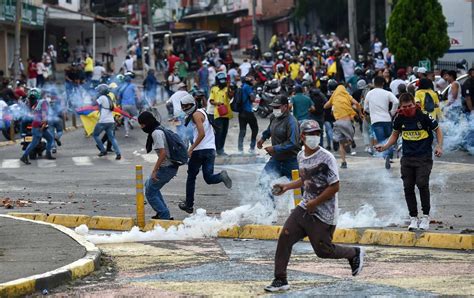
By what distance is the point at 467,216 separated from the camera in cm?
1661

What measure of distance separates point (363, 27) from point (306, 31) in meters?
7.65

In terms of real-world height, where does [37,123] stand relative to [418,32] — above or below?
below

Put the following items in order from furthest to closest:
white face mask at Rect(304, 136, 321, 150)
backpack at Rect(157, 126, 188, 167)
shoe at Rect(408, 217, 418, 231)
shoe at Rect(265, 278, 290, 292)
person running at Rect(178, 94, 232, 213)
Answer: person running at Rect(178, 94, 232, 213), backpack at Rect(157, 126, 188, 167), shoe at Rect(408, 217, 418, 231), white face mask at Rect(304, 136, 321, 150), shoe at Rect(265, 278, 290, 292)

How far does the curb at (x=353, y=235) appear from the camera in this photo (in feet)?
45.6

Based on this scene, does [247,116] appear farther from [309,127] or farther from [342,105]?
[309,127]

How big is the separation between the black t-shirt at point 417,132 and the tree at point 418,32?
2129 centimetres

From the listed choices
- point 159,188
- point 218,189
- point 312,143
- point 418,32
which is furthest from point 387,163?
point 418,32

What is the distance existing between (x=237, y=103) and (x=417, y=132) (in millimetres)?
13019

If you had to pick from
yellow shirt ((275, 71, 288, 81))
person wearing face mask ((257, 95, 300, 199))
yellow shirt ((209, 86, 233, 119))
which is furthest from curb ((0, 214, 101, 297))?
yellow shirt ((275, 71, 288, 81))

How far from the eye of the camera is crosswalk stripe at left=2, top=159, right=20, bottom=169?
26969 mm

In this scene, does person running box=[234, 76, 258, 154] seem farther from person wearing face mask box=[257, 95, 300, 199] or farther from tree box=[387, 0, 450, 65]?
person wearing face mask box=[257, 95, 300, 199]

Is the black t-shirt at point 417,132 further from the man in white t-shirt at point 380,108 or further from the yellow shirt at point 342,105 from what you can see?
the yellow shirt at point 342,105

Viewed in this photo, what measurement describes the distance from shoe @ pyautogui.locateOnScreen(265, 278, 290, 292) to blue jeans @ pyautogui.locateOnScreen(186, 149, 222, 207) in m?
6.26

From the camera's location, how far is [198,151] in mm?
17047
